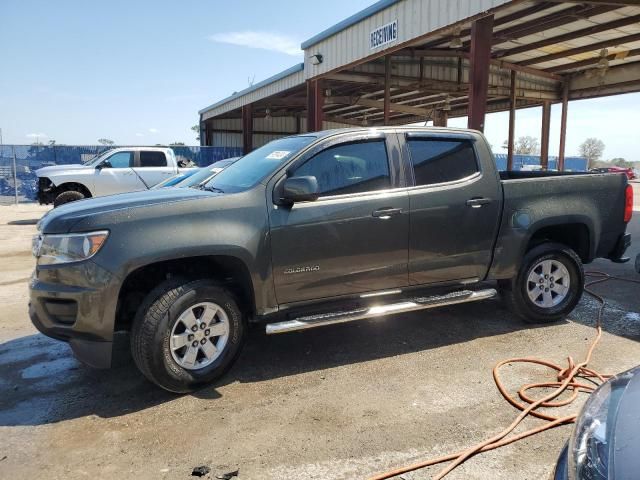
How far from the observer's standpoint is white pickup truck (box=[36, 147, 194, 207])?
13125 mm

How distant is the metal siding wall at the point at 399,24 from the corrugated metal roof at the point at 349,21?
0.08m

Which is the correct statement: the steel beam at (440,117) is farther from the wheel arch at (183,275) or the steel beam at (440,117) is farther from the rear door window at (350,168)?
the wheel arch at (183,275)

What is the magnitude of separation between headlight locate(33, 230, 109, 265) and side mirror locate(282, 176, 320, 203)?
1.32 metres

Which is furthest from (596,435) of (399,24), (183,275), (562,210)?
(399,24)

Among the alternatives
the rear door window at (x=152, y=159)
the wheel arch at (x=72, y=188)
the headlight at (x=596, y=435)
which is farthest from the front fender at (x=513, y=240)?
the wheel arch at (x=72, y=188)

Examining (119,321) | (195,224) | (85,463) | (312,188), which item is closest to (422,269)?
(312,188)

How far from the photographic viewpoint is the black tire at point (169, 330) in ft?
11.0

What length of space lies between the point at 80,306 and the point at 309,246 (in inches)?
66.0

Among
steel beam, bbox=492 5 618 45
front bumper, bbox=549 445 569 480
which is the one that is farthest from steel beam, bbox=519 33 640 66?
front bumper, bbox=549 445 569 480

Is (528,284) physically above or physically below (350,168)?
below

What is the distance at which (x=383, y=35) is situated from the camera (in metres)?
10.6

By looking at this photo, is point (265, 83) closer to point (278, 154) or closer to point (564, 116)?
point (564, 116)

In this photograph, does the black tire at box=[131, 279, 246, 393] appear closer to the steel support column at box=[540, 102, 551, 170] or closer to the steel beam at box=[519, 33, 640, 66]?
the steel beam at box=[519, 33, 640, 66]

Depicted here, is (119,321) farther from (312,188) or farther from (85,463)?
(312,188)
